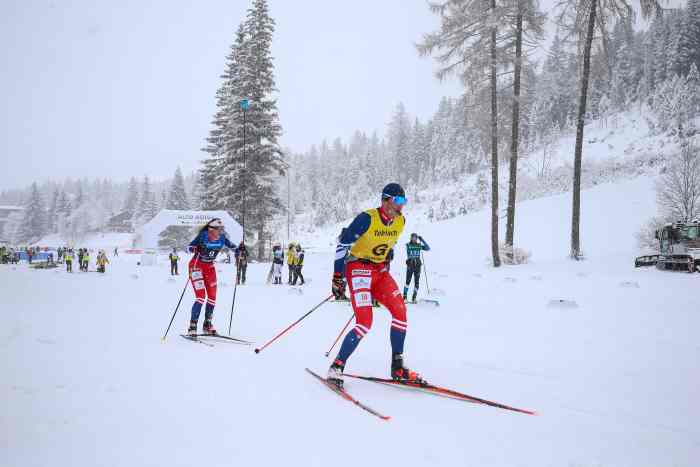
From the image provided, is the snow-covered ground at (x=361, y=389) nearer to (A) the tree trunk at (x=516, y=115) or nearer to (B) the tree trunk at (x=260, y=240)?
(A) the tree trunk at (x=516, y=115)

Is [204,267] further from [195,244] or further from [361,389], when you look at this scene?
[361,389]

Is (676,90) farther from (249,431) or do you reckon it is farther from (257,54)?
(249,431)

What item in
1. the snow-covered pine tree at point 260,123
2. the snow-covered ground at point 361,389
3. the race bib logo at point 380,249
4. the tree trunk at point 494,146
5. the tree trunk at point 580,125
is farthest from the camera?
the snow-covered pine tree at point 260,123

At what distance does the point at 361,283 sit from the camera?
4754mm

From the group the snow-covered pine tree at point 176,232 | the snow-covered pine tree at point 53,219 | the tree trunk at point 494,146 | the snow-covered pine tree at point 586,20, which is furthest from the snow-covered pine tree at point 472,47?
the snow-covered pine tree at point 53,219

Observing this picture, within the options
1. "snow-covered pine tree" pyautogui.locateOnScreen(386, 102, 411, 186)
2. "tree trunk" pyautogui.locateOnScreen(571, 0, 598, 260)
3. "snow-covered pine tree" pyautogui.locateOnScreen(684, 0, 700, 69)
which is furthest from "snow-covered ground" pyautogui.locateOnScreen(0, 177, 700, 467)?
"snow-covered pine tree" pyautogui.locateOnScreen(386, 102, 411, 186)

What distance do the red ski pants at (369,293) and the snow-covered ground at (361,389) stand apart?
79cm

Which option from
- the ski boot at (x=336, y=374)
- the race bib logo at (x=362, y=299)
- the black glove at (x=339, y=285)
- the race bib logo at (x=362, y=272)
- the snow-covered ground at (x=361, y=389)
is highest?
the race bib logo at (x=362, y=272)

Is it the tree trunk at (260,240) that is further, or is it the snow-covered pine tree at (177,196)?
the snow-covered pine tree at (177,196)

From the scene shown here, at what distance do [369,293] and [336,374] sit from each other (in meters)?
1.02

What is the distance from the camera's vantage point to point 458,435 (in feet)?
11.1

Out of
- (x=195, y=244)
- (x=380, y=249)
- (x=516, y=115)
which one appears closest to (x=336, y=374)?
(x=380, y=249)

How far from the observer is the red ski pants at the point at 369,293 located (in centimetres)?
467

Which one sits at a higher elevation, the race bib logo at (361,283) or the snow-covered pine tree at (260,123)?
the snow-covered pine tree at (260,123)
